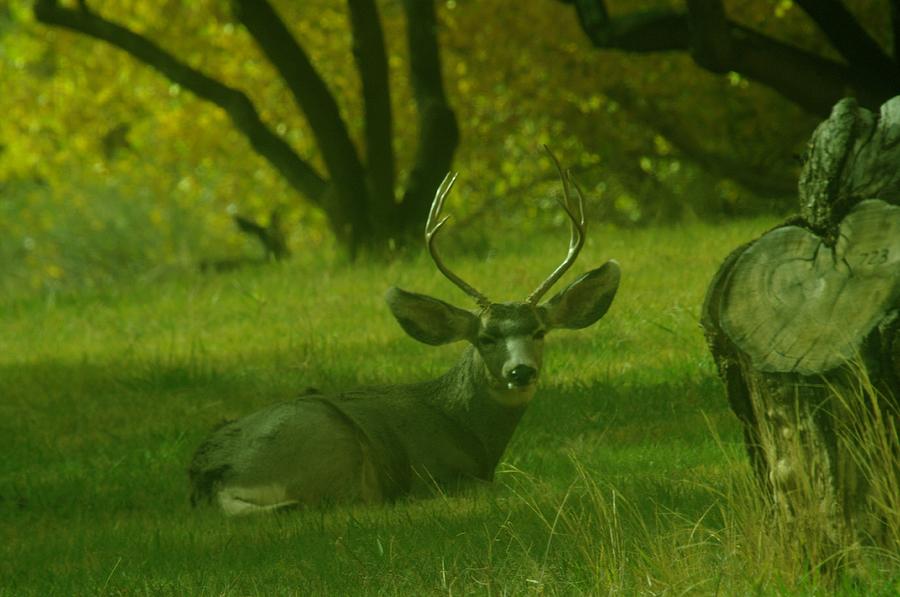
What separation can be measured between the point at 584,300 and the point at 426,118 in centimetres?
885

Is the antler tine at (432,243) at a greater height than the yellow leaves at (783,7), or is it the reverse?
the yellow leaves at (783,7)

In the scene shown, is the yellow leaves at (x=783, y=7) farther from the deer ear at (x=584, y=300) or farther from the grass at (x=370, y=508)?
the deer ear at (x=584, y=300)

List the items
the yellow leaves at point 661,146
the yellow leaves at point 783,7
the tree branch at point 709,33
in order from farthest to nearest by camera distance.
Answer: the yellow leaves at point 661,146
the yellow leaves at point 783,7
the tree branch at point 709,33

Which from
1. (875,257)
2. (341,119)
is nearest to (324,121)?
(341,119)

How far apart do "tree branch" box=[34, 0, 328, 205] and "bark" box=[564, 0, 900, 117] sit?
401cm

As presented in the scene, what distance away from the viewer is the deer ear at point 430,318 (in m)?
7.94

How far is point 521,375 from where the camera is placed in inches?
299

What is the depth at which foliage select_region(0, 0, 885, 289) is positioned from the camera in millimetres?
19266

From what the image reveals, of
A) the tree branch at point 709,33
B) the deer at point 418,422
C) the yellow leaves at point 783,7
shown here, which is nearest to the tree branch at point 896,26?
the tree branch at point 709,33

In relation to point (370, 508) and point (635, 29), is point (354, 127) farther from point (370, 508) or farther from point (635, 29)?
point (370, 508)

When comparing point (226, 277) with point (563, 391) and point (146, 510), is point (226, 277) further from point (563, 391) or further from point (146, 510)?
point (146, 510)

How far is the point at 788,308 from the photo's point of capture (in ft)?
17.6

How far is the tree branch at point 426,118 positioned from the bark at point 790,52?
9.95 feet

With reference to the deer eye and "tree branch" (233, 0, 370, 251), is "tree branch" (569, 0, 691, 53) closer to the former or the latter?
"tree branch" (233, 0, 370, 251)
